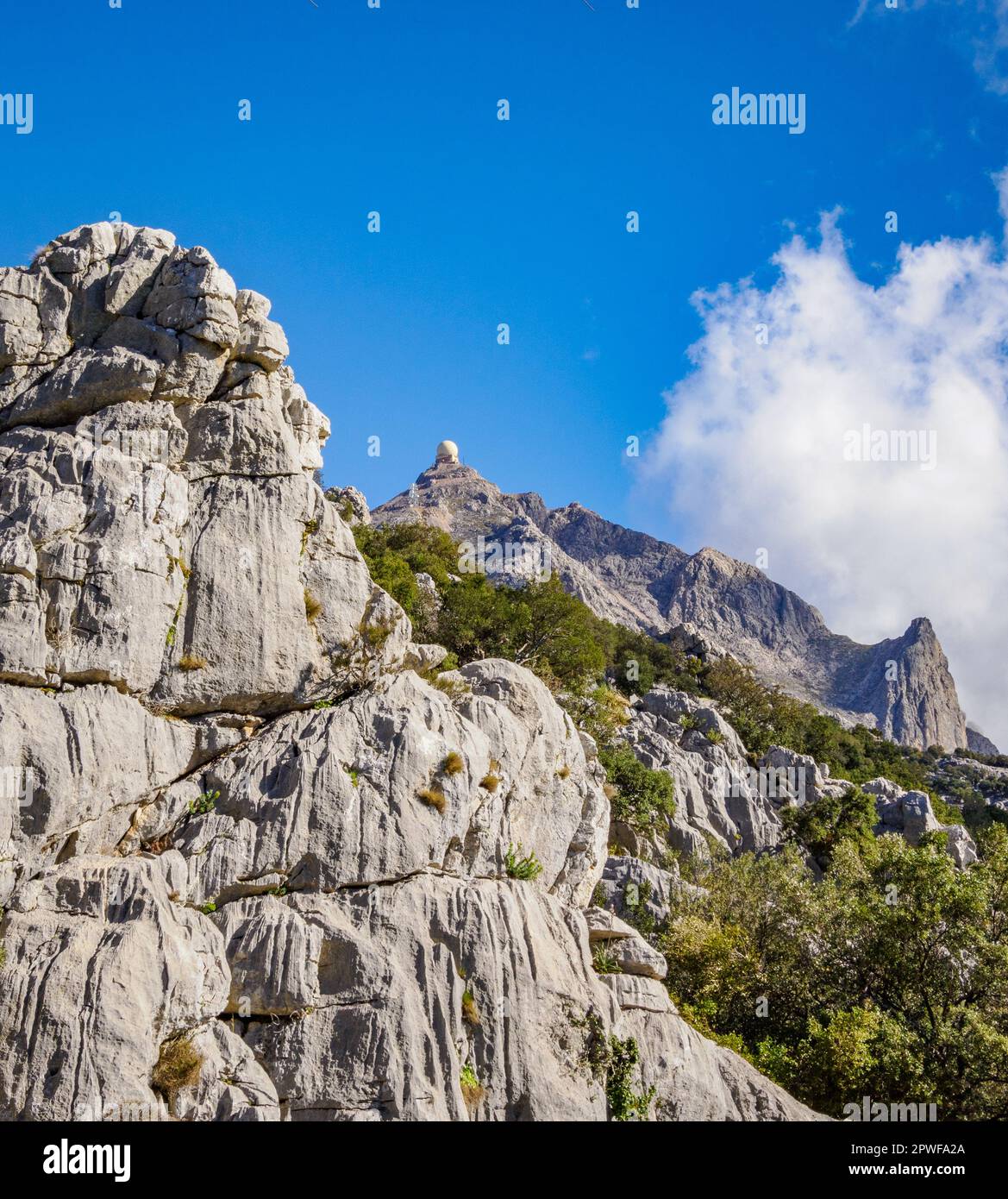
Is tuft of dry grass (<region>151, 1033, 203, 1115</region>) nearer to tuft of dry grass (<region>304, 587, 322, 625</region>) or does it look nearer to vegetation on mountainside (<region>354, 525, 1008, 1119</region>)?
vegetation on mountainside (<region>354, 525, 1008, 1119</region>)

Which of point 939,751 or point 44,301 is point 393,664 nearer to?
point 44,301

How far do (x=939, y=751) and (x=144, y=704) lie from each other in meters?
134

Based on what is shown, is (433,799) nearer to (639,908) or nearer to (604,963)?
(604,963)

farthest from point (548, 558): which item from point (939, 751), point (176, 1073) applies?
point (176, 1073)

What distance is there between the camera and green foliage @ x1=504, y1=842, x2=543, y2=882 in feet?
84.0

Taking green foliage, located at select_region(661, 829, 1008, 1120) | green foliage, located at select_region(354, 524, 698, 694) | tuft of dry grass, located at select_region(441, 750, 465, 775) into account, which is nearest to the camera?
green foliage, located at select_region(661, 829, 1008, 1120)

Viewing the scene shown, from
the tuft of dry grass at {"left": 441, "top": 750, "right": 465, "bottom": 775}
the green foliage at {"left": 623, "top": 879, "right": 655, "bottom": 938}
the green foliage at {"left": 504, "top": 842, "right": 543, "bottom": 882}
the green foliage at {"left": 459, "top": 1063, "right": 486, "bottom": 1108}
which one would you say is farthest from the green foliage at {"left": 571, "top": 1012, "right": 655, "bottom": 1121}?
the green foliage at {"left": 623, "top": 879, "right": 655, "bottom": 938}

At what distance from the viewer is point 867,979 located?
91.8ft

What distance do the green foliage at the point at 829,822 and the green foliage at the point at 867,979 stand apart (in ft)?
58.2

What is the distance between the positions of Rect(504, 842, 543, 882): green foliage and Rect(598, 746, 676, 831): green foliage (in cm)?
1673

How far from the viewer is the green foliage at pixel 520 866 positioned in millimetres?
25594

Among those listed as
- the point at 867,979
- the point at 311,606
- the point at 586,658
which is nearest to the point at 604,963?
the point at 867,979

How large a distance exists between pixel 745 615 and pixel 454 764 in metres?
171

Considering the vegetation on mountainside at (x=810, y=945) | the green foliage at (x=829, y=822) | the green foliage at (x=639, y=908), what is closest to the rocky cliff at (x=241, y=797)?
the vegetation on mountainside at (x=810, y=945)
